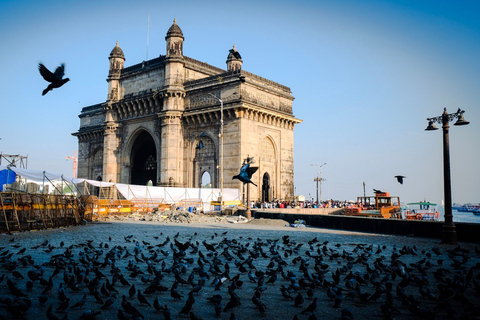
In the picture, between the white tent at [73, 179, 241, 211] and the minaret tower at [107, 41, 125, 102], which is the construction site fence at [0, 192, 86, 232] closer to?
the white tent at [73, 179, 241, 211]

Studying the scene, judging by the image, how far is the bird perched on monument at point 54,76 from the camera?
362 inches

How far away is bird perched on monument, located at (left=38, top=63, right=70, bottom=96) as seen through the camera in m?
9.20

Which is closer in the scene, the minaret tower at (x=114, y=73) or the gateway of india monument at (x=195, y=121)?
the gateway of india monument at (x=195, y=121)

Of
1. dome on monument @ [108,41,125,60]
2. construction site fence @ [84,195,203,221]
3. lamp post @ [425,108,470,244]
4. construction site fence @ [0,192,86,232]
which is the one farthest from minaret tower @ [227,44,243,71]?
lamp post @ [425,108,470,244]

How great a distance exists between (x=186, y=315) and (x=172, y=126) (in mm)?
31426

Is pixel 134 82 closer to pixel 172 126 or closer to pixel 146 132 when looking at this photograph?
pixel 146 132

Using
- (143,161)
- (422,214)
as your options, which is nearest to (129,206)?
(143,161)

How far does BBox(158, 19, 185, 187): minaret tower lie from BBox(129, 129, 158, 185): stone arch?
5.91 meters

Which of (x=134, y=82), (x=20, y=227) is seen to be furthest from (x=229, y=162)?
(x=20, y=227)

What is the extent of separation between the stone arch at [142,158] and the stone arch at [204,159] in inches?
310

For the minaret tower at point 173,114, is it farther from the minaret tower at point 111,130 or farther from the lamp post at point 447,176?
the lamp post at point 447,176

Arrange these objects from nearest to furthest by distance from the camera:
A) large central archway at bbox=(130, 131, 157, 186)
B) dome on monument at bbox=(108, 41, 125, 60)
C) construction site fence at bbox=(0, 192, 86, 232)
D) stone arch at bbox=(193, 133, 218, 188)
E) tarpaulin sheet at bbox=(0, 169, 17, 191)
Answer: construction site fence at bbox=(0, 192, 86, 232) → tarpaulin sheet at bbox=(0, 169, 17, 191) → stone arch at bbox=(193, 133, 218, 188) → large central archway at bbox=(130, 131, 157, 186) → dome on monument at bbox=(108, 41, 125, 60)

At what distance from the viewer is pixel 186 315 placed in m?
4.61

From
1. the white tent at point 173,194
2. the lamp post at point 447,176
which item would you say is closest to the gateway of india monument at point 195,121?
the white tent at point 173,194
